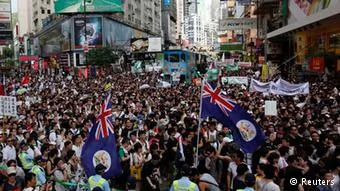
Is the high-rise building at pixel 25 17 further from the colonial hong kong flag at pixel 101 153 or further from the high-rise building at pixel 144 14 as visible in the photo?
the colonial hong kong flag at pixel 101 153

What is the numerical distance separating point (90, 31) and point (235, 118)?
2730 inches

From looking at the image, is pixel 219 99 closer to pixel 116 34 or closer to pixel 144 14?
pixel 116 34

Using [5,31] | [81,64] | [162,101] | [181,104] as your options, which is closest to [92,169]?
[181,104]

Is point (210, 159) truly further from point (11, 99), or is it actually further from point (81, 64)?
point (81, 64)

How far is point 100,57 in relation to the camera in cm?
6512

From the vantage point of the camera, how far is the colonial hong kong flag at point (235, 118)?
31.2ft

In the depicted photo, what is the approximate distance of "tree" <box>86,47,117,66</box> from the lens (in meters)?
65.1

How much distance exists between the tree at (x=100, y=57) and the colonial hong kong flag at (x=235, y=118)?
181 ft

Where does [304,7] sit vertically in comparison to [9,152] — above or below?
above

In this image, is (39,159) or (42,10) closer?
(39,159)

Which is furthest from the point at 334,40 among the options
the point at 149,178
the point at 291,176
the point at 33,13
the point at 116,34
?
the point at 33,13

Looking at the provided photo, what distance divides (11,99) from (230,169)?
25.1 feet

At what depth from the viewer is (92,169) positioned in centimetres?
867

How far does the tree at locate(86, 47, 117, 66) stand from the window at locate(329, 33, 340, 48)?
1388 inches
